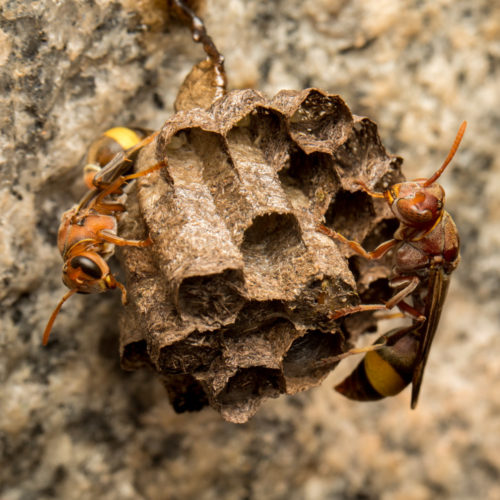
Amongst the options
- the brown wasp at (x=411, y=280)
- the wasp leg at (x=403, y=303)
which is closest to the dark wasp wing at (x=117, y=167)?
the brown wasp at (x=411, y=280)

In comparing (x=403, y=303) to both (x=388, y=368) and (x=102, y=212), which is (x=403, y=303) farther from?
(x=102, y=212)

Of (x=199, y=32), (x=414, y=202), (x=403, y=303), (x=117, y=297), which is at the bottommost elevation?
(x=117, y=297)

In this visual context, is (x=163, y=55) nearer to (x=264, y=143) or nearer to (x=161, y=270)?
(x=264, y=143)

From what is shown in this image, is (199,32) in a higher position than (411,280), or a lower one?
higher

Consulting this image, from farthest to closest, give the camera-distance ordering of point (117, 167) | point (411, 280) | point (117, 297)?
point (117, 297), point (411, 280), point (117, 167)

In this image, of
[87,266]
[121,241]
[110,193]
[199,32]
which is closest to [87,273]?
[87,266]

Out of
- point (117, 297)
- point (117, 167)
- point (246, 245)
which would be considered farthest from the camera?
point (117, 297)

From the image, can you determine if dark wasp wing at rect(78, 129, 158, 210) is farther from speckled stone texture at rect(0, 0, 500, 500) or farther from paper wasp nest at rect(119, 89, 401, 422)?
speckled stone texture at rect(0, 0, 500, 500)
